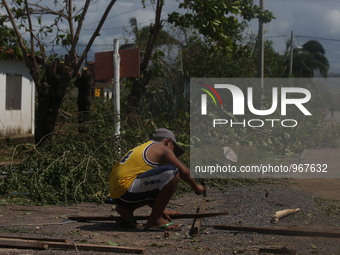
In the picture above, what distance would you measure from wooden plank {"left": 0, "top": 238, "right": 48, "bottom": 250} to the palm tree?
7166 cm

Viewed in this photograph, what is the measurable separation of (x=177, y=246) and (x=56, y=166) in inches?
180

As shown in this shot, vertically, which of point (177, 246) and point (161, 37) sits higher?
point (161, 37)

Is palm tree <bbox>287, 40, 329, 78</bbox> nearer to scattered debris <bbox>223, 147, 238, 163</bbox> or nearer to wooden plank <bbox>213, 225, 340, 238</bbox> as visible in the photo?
scattered debris <bbox>223, 147, 238, 163</bbox>

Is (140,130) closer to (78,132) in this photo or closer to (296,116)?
(78,132)

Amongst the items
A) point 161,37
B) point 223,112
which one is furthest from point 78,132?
point 161,37

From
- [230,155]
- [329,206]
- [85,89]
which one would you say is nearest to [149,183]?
[329,206]

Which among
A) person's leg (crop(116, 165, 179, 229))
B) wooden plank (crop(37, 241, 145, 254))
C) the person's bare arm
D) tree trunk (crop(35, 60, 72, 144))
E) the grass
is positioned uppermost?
tree trunk (crop(35, 60, 72, 144))

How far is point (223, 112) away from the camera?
898 inches

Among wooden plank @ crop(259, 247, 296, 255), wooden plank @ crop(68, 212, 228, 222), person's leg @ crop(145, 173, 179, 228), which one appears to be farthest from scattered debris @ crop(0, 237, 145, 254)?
wooden plank @ crop(68, 212, 228, 222)

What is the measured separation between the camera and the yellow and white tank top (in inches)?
352

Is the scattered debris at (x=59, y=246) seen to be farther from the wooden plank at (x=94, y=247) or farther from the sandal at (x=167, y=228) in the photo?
the sandal at (x=167, y=228)

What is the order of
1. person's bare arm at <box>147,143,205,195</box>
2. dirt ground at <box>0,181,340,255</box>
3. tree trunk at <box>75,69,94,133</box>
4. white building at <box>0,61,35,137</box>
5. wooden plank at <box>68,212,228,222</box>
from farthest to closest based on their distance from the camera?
white building at <box>0,61,35,137</box>, tree trunk at <box>75,69,94,133</box>, wooden plank at <box>68,212,228,222</box>, person's bare arm at <box>147,143,205,195</box>, dirt ground at <box>0,181,340,255</box>

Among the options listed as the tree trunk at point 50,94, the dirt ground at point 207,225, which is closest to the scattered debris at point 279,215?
the dirt ground at point 207,225

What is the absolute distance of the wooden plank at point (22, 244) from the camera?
7.24 metres
